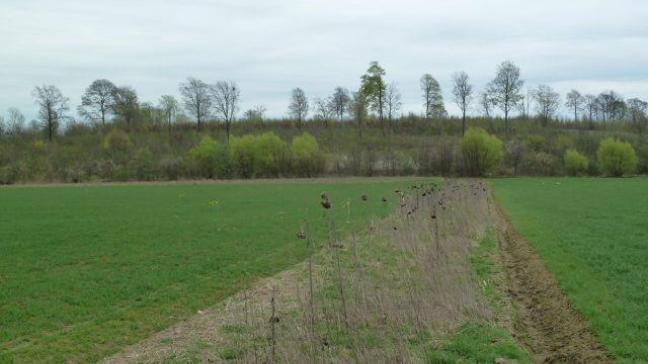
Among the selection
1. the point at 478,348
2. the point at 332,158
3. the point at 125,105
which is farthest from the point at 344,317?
the point at 125,105

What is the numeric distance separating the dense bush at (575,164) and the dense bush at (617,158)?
8.99 feet

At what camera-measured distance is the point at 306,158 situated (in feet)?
267

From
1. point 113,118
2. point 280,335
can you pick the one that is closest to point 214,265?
point 280,335

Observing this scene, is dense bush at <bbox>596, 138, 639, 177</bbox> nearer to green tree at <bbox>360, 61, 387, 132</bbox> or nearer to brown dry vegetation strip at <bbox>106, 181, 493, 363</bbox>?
green tree at <bbox>360, 61, 387, 132</bbox>

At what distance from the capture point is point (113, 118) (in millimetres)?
111688

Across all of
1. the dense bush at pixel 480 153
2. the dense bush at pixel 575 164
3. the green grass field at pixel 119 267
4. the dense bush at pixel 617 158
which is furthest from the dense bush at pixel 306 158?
the green grass field at pixel 119 267

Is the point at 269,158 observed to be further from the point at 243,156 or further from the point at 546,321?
the point at 546,321

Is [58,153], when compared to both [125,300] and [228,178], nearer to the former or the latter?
[228,178]

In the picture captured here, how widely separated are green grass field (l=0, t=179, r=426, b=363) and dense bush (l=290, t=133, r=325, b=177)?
49.6 metres

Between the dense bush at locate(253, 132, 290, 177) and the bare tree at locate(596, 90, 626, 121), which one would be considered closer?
the dense bush at locate(253, 132, 290, 177)

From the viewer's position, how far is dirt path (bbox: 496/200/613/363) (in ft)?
26.3

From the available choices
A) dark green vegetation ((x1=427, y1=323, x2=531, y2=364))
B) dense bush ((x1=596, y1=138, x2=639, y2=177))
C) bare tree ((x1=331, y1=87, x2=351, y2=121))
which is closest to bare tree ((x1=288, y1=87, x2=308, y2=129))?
bare tree ((x1=331, y1=87, x2=351, y2=121))

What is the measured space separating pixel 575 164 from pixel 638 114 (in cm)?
4896

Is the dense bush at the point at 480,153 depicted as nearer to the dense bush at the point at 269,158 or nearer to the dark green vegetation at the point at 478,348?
the dense bush at the point at 269,158
